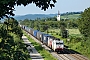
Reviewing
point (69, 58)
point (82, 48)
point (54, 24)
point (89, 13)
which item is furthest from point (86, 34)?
point (54, 24)

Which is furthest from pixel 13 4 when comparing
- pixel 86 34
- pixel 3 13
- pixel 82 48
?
pixel 86 34

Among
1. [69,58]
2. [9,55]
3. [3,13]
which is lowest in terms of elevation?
[69,58]

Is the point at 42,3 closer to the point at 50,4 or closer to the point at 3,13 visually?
the point at 50,4

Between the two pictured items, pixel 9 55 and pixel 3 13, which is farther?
pixel 9 55

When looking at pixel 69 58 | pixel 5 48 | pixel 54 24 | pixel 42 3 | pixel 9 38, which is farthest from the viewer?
pixel 54 24

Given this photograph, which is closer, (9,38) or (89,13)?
(9,38)

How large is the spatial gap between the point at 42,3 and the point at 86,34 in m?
73.0

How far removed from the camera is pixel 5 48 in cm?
969

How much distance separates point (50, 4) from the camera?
8.96 meters

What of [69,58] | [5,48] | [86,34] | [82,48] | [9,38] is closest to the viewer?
[5,48]

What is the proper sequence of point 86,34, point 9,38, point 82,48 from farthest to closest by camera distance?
point 86,34, point 82,48, point 9,38

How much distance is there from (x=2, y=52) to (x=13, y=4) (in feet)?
6.03

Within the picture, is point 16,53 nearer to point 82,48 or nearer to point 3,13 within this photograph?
point 3,13

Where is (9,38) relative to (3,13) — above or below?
below
